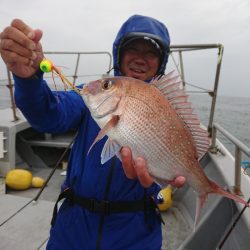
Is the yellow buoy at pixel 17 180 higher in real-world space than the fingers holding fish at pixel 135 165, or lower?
lower

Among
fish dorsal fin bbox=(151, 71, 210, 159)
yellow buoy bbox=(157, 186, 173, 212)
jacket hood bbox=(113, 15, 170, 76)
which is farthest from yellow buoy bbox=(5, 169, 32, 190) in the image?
fish dorsal fin bbox=(151, 71, 210, 159)

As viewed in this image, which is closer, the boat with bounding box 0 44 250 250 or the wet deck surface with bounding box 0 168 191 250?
the boat with bounding box 0 44 250 250

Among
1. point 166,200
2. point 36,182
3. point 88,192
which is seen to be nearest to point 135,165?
point 88,192

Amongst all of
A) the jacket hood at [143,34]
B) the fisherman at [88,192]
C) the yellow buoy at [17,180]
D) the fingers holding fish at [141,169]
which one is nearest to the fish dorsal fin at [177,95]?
the fingers holding fish at [141,169]

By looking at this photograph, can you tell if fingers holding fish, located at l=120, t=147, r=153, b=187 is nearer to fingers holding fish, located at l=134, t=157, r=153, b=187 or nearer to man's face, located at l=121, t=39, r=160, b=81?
fingers holding fish, located at l=134, t=157, r=153, b=187

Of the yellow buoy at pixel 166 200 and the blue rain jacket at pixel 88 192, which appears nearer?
the blue rain jacket at pixel 88 192

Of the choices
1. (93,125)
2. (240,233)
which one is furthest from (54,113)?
(240,233)

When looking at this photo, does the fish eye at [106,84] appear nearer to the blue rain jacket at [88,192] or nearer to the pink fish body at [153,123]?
the pink fish body at [153,123]

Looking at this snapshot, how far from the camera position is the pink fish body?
1562 mm

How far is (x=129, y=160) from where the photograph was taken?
1547 millimetres

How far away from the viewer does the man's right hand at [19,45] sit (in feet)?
4.91

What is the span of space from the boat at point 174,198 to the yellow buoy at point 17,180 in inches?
3.6

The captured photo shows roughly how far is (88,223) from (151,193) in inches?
18.5

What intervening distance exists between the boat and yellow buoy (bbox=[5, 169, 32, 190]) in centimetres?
9
